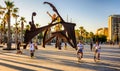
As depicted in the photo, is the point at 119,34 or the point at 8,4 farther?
the point at 119,34

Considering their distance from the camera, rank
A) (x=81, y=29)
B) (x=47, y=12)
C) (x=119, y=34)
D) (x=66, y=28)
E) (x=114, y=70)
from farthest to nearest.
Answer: (x=119, y=34) → (x=81, y=29) → (x=47, y=12) → (x=66, y=28) → (x=114, y=70)

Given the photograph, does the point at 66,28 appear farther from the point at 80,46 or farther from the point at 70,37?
the point at 80,46

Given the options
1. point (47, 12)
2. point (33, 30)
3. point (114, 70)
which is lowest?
point (114, 70)

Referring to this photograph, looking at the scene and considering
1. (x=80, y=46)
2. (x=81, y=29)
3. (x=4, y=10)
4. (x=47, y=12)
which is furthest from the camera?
(x=81, y=29)

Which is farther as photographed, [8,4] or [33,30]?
[8,4]

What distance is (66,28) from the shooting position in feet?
127

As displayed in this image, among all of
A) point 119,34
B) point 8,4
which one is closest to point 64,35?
point 8,4

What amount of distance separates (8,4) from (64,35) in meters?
14.8

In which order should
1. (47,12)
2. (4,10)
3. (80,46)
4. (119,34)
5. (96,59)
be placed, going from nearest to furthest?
(80,46), (96,59), (47,12), (4,10), (119,34)

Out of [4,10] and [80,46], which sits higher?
[4,10]

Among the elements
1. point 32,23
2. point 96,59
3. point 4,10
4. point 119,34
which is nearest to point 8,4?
point 4,10

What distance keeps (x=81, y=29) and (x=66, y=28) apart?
398 ft

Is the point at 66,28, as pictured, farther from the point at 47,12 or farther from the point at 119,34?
the point at 119,34

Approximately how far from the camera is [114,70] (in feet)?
53.5
